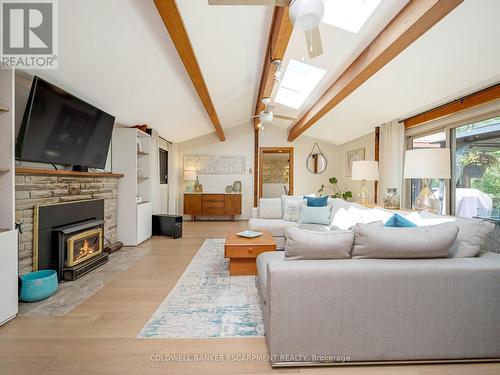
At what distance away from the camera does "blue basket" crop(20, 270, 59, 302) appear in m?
2.17

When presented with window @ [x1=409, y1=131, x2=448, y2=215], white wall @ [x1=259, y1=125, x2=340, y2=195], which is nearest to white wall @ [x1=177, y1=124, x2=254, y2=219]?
white wall @ [x1=259, y1=125, x2=340, y2=195]

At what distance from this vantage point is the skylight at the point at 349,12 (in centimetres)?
225

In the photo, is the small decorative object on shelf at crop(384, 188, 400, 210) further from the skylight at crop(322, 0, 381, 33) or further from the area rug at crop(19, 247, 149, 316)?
the area rug at crop(19, 247, 149, 316)

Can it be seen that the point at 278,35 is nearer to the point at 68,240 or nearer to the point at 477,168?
the point at 477,168

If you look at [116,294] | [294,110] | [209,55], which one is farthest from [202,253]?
[294,110]

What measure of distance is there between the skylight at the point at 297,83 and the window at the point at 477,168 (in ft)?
6.83

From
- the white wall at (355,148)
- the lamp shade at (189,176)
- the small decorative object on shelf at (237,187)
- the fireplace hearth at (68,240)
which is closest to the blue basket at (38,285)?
the fireplace hearth at (68,240)

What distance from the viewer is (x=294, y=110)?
18.1ft

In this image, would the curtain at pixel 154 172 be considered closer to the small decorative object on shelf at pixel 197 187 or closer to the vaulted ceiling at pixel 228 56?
the vaulted ceiling at pixel 228 56

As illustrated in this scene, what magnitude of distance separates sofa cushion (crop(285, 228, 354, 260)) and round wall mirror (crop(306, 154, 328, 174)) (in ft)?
19.1

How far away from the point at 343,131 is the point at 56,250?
5681 mm

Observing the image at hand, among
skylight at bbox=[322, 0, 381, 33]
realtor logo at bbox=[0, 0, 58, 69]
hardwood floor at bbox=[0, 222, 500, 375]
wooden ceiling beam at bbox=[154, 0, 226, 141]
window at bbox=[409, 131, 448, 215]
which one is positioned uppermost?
skylight at bbox=[322, 0, 381, 33]

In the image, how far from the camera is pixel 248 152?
7203 millimetres

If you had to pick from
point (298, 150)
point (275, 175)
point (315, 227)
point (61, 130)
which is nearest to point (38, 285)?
point (61, 130)
